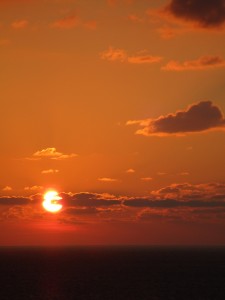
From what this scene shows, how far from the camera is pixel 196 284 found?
121m

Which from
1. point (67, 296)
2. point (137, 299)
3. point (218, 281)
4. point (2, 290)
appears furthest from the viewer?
point (218, 281)

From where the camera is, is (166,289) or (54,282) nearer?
(166,289)

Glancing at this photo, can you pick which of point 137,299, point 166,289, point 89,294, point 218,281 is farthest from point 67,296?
point 218,281

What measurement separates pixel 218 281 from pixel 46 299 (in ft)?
161

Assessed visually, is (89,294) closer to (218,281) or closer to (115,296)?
(115,296)

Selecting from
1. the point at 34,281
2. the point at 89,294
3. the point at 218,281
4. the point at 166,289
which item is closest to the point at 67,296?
the point at 89,294

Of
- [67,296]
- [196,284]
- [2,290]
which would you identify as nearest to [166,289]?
[196,284]

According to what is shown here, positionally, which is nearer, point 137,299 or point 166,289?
point 137,299

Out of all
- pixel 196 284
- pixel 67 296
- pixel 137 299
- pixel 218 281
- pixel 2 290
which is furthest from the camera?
pixel 218 281

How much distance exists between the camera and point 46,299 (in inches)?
3716

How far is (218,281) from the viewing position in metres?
129

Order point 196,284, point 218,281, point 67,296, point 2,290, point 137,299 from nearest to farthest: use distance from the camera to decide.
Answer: point 137,299, point 67,296, point 2,290, point 196,284, point 218,281

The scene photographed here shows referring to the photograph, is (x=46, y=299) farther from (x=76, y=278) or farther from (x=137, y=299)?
(x=76, y=278)

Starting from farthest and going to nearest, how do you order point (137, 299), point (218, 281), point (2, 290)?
point (218, 281) → point (2, 290) → point (137, 299)
